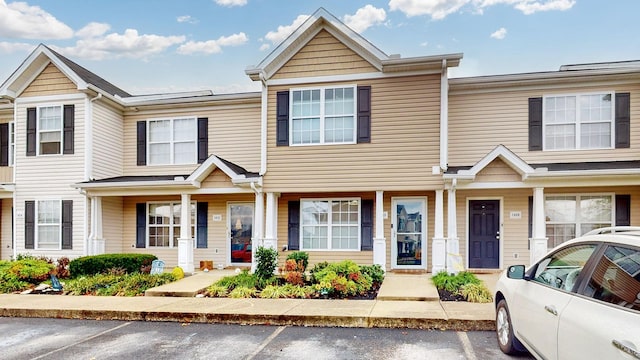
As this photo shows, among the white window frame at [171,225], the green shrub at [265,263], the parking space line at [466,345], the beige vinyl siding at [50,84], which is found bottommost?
the parking space line at [466,345]

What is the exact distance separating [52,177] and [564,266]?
1408 centimetres

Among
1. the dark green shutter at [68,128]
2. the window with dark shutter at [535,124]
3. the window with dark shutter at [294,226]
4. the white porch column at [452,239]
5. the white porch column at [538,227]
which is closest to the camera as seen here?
the white porch column at [538,227]

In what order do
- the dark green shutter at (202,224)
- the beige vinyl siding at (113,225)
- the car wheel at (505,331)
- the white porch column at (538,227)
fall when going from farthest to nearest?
the dark green shutter at (202,224), the beige vinyl siding at (113,225), the white porch column at (538,227), the car wheel at (505,331)

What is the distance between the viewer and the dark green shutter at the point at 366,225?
477 inches

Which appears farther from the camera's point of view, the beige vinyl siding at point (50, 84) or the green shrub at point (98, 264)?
the beige vinyl siding at point (50, 84)

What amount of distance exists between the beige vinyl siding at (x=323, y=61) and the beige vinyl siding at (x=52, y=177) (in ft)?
21.8

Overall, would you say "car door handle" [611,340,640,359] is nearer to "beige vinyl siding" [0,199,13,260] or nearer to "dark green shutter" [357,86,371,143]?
"dark green shutter" [357,86,371,143]

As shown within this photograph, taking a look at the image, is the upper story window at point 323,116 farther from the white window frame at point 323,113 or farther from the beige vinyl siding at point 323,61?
the beige vinyl siding at point 323,61

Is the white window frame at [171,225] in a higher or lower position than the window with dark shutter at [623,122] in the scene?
lower

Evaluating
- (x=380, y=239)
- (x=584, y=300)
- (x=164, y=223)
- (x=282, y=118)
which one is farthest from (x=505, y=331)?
(x=164, y=223)

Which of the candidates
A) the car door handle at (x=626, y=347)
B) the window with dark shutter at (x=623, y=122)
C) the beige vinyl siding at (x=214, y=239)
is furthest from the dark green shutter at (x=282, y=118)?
the car door handle at (x=626, y=347)

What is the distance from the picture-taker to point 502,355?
17.3 ft

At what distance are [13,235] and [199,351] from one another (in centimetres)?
1145

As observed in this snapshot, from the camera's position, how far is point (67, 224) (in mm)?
12930
